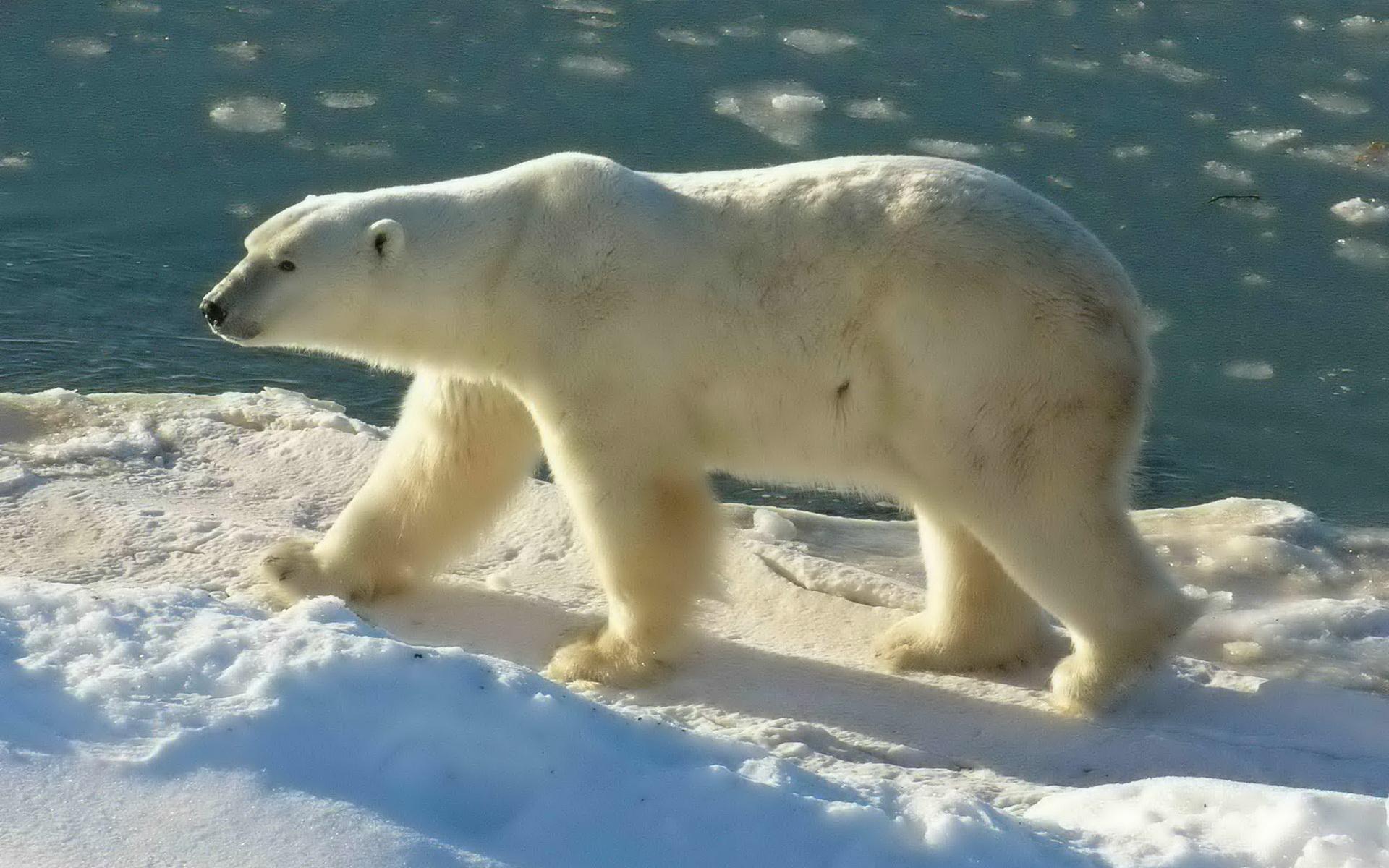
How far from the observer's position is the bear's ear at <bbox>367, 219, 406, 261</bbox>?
4359 mm

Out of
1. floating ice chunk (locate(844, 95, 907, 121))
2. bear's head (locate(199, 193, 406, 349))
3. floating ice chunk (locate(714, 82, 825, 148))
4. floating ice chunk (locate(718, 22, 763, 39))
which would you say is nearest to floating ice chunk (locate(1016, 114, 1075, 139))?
floating ice chunk (locate(844, 95, 907, 121))

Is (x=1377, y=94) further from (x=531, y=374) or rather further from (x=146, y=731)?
(x=146, y=731)

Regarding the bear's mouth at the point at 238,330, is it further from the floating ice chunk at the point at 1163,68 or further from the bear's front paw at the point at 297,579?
the floating ice chunk at the point at 1163,68

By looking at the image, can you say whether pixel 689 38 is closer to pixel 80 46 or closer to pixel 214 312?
pixel 80 46

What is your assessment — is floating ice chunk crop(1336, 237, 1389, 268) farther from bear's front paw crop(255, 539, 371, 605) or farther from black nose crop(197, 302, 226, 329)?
black nose crop(197, 302, 226, 329)

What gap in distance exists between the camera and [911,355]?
13.6 feet

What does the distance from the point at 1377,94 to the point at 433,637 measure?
19.5ft

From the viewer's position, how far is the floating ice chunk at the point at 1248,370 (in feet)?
21.3

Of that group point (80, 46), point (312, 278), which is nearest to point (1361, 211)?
point (312, 278)

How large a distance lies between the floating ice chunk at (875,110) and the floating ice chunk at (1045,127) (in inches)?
21.3

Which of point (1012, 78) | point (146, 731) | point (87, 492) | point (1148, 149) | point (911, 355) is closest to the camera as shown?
point (146, 731)

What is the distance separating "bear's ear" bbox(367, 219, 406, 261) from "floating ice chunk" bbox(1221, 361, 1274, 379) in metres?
3.38

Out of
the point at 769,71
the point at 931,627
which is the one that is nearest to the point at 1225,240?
the point at 769,71

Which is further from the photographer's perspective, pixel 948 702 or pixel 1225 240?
pixel 1225 240
